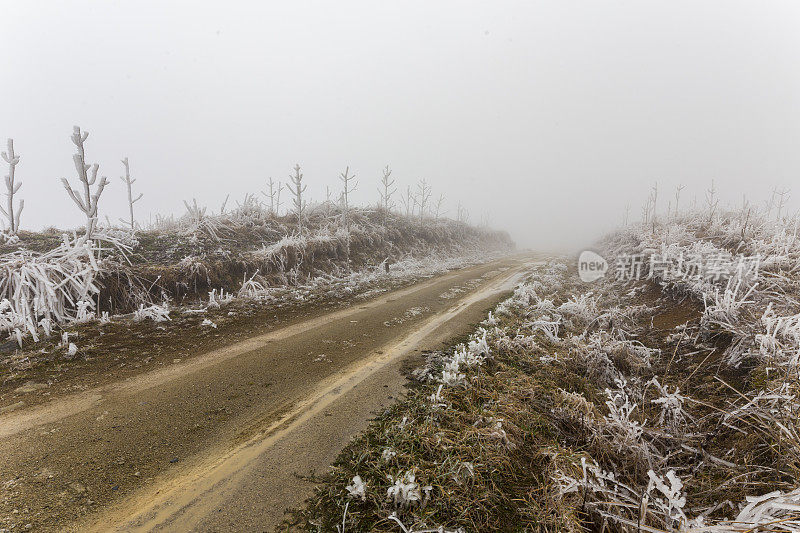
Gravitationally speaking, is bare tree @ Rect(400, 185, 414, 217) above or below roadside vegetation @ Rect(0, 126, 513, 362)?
above

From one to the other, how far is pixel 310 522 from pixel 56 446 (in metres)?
2.80

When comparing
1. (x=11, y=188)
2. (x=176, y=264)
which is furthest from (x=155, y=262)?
(x=11, y=188)

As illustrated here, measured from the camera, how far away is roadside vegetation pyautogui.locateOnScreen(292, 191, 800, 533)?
2230mm

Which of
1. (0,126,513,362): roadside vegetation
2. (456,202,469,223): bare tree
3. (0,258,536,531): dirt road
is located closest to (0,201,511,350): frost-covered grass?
(0,126,513,362): roadside vegetation

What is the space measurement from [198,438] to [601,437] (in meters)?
4.02

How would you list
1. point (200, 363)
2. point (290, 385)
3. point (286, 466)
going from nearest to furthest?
1. point (286, 466)
2. point (290, 385)
3. point (200, 363)

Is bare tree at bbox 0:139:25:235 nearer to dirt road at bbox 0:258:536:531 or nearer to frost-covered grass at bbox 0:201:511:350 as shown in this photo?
frost-covered grass at bbox 0:201:511:350

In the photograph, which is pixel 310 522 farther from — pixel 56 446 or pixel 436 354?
pixel 436 354

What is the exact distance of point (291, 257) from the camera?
12.6m

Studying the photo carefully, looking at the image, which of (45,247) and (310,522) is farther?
(45,247)

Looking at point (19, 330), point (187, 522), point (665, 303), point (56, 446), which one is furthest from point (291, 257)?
point (665, 303)

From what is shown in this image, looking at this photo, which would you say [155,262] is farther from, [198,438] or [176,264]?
[198,438]

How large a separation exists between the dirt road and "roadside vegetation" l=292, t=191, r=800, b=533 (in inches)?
18.6

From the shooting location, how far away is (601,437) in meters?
2.88
